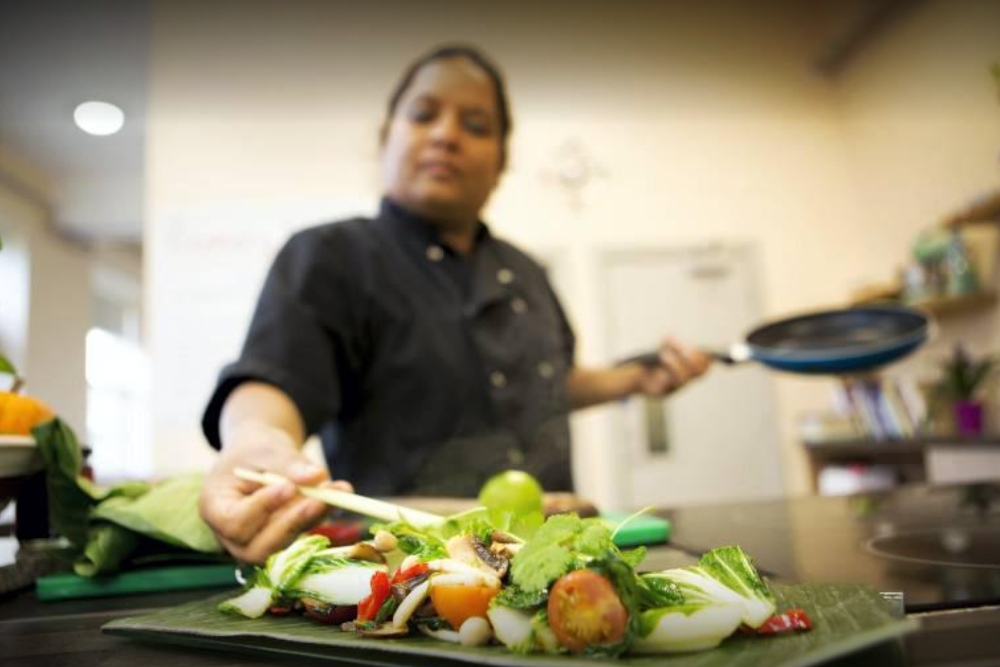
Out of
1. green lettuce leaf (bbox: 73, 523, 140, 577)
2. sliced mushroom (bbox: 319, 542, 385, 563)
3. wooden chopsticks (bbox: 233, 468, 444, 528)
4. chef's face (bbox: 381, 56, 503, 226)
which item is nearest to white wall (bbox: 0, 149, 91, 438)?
green lettuce leaf (bbox: 73, 523, 140, 577)

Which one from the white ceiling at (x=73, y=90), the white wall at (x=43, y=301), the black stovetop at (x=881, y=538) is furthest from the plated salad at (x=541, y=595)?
the white ceiling at (x=73, y=90)

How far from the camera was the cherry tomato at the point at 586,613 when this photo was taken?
10.1 inches

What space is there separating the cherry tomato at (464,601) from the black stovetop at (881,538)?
23 cm

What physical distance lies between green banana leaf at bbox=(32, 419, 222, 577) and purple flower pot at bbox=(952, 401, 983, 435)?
2.22m

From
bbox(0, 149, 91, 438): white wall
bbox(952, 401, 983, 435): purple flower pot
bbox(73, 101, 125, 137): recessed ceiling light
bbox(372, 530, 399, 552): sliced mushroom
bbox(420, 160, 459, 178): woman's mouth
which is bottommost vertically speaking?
bbox(952, 401, 983, 435): purple flower pot

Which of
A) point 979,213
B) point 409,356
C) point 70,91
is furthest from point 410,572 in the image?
point 979,213

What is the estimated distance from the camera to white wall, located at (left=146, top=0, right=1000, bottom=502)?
6.49 ft

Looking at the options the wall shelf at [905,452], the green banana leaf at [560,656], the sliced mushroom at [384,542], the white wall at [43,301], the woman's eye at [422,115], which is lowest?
the wall shelf at [905,452]

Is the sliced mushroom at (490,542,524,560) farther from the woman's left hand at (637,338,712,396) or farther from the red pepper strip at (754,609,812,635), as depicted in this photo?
the woman's left hand at (637,338,712,396)

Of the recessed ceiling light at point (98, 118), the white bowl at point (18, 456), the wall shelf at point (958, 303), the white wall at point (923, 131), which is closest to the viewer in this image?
the white bowl at point (18, 456)

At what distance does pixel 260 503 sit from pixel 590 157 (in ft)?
7.95

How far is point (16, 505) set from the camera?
551 mm

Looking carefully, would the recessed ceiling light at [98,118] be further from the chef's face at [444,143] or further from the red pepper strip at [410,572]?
the red pepper strip at [410,572]

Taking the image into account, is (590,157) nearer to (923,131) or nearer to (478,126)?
(923,131)
